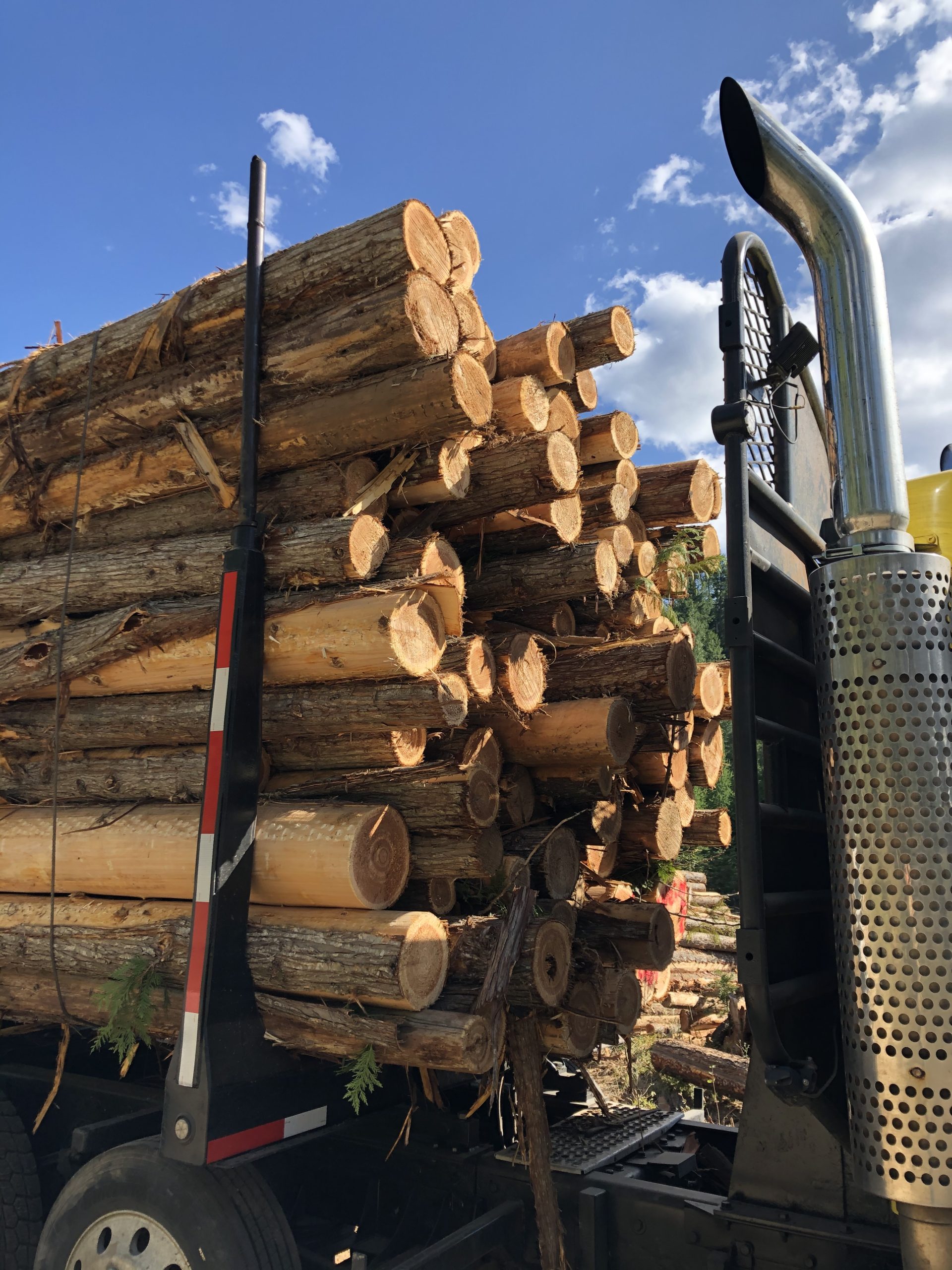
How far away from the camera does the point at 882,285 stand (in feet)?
8.50

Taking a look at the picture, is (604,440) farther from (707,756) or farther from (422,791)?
(422,791)

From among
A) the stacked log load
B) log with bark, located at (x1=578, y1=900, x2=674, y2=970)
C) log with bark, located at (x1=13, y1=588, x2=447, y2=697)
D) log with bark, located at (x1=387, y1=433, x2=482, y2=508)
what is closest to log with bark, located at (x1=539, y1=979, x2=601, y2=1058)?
the stacked log load

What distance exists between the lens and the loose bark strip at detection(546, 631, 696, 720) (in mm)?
4289

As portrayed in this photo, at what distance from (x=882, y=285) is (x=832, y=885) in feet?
5.08

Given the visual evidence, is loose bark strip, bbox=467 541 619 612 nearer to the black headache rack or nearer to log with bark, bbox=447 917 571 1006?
the black headache rack

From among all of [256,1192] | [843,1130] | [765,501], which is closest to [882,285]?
[765,501]

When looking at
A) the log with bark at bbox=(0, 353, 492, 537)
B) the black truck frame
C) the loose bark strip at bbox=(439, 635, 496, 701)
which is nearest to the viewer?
the black truck frame

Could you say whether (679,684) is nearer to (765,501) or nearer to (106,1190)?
(765,501)

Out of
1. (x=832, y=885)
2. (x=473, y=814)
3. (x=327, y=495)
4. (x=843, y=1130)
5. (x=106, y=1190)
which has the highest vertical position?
(x=327, y=495)

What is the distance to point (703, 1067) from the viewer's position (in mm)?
6402

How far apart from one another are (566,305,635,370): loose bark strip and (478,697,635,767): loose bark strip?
1969 mm

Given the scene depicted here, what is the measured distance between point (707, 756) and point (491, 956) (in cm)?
236

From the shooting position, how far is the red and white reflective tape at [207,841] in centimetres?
308

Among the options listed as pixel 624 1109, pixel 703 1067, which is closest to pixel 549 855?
pixel 624 1109
